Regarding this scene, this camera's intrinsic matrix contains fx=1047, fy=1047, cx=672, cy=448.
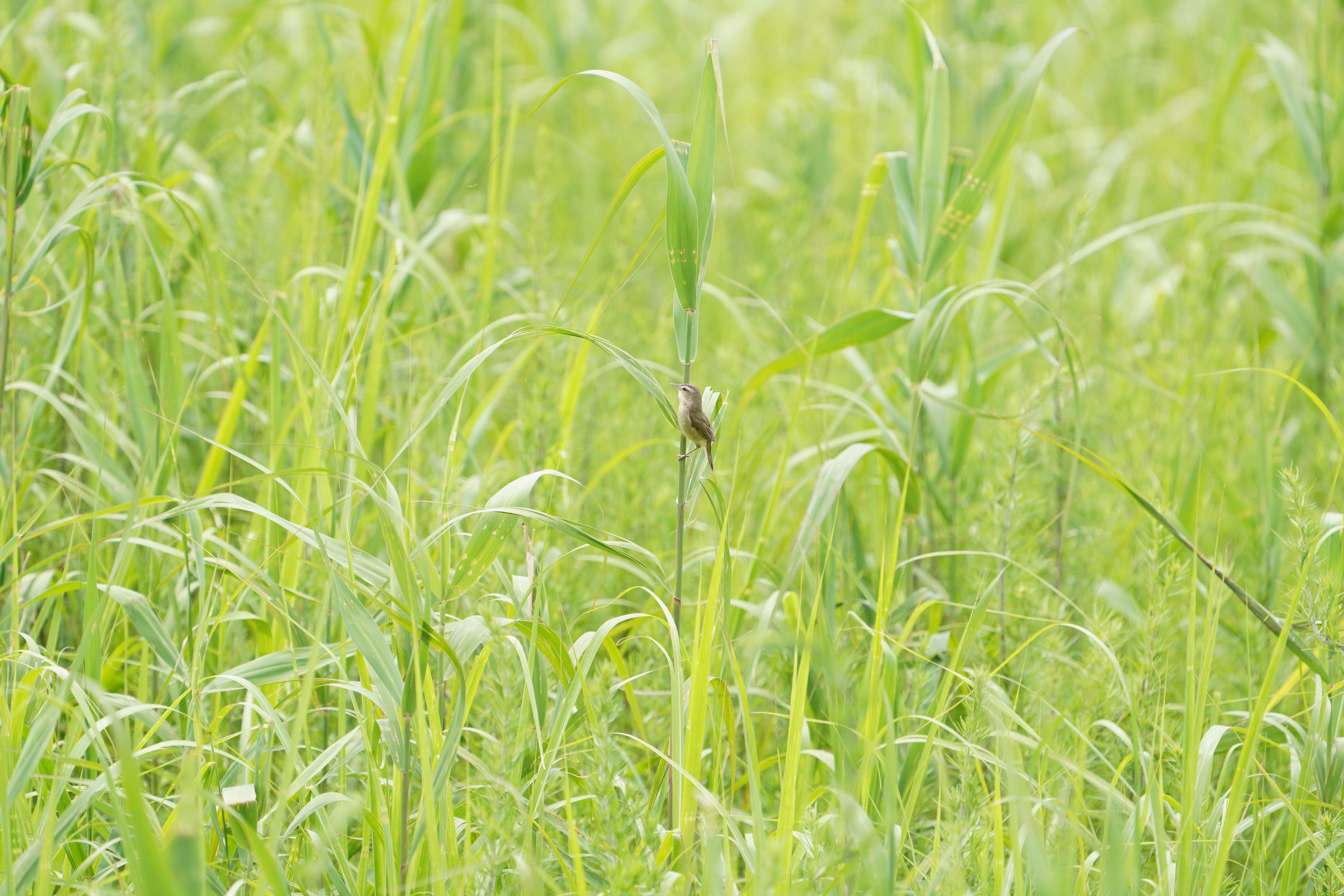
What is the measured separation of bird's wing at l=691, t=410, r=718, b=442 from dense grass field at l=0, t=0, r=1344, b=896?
20 mm

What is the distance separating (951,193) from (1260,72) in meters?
3.81

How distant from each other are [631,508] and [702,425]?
777 mm

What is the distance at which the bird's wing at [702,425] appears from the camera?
5.32ft

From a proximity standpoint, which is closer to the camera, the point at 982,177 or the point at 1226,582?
the point at 1226,582

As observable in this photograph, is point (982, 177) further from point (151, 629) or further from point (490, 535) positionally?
point (151, 629)

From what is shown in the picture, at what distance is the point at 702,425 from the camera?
1630mm

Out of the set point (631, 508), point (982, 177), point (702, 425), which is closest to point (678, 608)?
point (702, 425)

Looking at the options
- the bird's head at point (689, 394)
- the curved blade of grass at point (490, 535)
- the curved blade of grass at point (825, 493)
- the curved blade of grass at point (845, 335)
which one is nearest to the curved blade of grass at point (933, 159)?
the curved blade of grass at point (845, 335)

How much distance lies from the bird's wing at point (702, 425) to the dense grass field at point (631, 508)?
20 millimetres

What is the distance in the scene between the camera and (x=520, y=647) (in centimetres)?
145

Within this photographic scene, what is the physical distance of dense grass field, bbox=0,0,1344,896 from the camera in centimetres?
149

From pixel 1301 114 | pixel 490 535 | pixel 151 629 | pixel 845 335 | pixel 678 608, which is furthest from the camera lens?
pixel 1301 114

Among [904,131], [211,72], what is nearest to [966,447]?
[904,131]

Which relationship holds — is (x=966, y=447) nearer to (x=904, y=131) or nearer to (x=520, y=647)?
(x=520, y=647)
